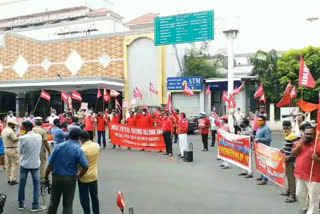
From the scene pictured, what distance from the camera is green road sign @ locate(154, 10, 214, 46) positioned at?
20016 millimetres

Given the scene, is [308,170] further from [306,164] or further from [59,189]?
[59,189]

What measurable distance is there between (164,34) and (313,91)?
37.6 feet

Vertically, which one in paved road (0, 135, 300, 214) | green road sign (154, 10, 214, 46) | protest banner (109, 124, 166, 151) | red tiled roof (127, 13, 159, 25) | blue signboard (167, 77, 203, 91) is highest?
red tiled roof (127, 13, 159, 25)

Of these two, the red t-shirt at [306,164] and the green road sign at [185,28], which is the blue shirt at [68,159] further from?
the green road sign at [185,28]

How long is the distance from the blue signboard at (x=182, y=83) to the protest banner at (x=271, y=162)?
18.9 m

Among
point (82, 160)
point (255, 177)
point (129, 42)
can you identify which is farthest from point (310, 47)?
point (82, 160)

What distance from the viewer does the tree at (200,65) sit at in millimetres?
30277

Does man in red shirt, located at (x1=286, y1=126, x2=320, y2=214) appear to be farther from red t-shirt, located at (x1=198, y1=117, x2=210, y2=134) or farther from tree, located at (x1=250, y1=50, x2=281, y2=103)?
tree, located at (x1=250, y1=50, x2=281, y2=103)

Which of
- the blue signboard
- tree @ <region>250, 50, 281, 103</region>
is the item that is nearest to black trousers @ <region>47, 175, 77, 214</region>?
tree @ <region>250, 50, 281, 103</region>

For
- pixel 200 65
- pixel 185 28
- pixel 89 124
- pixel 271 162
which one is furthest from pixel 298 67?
pixel 271 162

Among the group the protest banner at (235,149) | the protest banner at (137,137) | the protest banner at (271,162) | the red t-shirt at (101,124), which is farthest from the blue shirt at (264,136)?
the red t-shirt at (101,124)

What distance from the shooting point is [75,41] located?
3262cm

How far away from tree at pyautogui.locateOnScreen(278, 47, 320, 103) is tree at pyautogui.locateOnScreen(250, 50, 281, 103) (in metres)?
0.59

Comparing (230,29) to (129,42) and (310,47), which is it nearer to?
(310,47)
